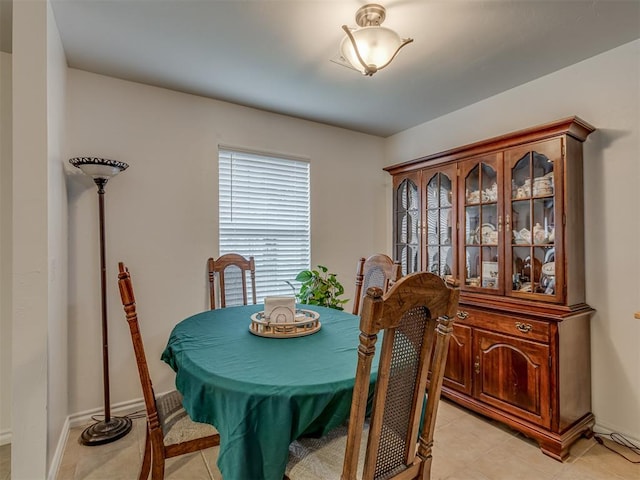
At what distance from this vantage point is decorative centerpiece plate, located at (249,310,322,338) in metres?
1.71

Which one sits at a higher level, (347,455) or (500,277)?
(500,277)

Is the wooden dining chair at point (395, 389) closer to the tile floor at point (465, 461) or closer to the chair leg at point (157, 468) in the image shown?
the chair leg at point (157, 468)

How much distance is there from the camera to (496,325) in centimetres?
240

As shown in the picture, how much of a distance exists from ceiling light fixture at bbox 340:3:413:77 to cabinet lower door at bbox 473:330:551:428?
6.41 feet

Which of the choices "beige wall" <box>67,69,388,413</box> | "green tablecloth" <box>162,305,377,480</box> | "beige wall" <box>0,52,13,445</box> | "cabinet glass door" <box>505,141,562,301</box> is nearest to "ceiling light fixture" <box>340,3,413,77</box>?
"cabinet glass door" <box>505,141,562,301</box>

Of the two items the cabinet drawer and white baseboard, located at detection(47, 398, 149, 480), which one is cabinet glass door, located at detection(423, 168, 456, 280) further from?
white baseboard, located at detection(47, 398, 149, 480)

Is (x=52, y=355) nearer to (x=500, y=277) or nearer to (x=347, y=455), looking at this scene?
(x=347, y=455)

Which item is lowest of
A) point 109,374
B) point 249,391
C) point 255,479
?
point 109,374

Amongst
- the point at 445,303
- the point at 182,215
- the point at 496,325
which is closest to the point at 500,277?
the point at 496,325

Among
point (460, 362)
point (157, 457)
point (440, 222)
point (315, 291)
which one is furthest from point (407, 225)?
point (157, 457)

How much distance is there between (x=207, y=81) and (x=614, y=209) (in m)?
3.00

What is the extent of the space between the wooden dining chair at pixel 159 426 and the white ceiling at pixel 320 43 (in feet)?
4.78

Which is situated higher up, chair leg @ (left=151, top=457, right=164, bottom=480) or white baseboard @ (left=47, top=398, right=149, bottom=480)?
chair leg @ (left=151, top=457, right=164, bottom=480)

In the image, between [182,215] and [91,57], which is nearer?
[91,57]
